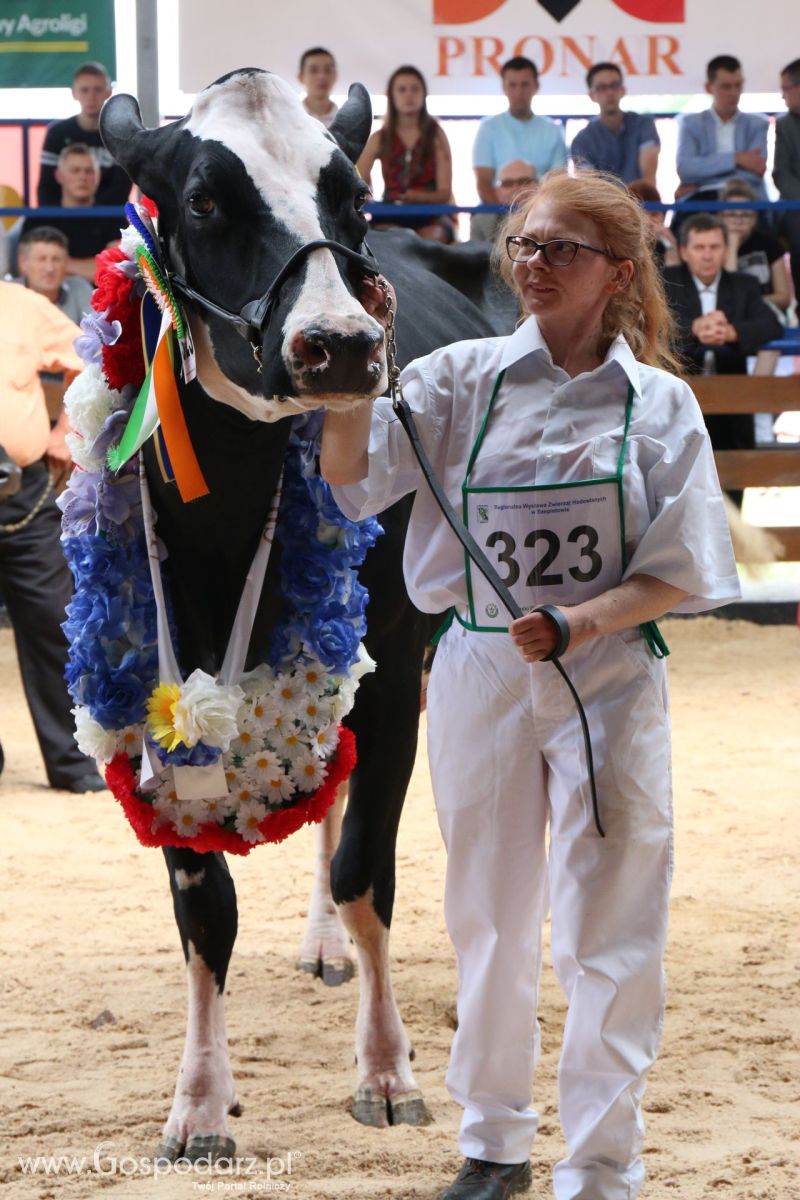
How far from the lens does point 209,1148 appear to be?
10.2 ft

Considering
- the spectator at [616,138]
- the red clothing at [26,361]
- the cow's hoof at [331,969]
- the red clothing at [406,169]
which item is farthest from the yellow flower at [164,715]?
the spectator at [616,138]

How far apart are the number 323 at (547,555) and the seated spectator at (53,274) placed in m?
5.93

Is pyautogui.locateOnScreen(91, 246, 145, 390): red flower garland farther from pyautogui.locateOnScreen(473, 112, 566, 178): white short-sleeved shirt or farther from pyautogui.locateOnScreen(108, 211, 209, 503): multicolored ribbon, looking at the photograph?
pyautogui.locateOnScreen(473, 112, 566, 178): white short-sleeved shirt

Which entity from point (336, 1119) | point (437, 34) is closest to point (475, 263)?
point (336, 1119)

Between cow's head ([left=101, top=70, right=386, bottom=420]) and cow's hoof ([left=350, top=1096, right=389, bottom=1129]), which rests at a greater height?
cow's head ([left=101, top=70, right=386, bottom=420])

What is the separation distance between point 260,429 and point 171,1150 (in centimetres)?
141

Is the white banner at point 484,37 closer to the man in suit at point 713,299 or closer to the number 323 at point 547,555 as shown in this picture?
the man in suit at point 713,299

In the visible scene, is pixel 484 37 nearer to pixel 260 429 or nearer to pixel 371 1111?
pixel 260 429

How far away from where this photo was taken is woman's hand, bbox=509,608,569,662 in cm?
242

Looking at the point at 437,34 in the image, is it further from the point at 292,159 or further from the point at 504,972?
the point at 504,972

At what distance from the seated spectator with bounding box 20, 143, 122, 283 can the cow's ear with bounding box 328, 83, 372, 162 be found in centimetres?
603

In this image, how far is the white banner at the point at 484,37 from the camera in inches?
360

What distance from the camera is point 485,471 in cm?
268

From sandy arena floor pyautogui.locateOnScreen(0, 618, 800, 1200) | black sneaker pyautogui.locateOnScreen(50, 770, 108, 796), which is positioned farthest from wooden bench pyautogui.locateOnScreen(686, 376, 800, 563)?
black sneaker pyautogui.locateOnScreen(50, 770, 108, 796)
